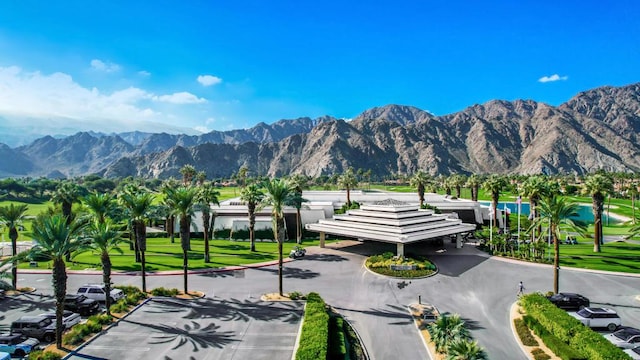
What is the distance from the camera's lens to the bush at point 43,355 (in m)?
22.6

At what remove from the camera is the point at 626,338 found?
84.6ft

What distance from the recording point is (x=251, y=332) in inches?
1087

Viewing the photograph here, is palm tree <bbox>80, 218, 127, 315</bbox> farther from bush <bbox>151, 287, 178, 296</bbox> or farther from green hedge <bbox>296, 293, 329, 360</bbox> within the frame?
green hedge <bbox>296, 293, 329, 360</bbox>

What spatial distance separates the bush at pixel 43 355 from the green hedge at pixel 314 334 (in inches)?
568

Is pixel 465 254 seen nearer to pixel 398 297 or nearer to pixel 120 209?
pixel 398 297

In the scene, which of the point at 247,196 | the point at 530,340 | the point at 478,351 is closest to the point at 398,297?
the point at 530,340

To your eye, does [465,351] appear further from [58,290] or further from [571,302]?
[58,290]

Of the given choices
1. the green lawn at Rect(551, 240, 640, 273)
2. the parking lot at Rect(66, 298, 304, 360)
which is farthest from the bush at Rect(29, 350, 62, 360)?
the green lawn at Rect(551, 240, 640, 273)

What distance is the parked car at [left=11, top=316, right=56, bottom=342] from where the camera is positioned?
26688 mm

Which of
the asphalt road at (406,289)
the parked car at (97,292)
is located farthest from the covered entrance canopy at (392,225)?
the parked car at (97,292)

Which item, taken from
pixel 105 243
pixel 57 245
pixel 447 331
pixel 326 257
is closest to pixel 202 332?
pixel 105 243

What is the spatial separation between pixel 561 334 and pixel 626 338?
14.5 feet

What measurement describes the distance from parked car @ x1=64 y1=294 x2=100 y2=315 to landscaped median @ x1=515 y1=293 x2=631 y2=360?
3325cm

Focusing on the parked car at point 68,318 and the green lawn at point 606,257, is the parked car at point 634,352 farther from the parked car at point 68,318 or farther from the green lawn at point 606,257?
the parked car at point 68,318
